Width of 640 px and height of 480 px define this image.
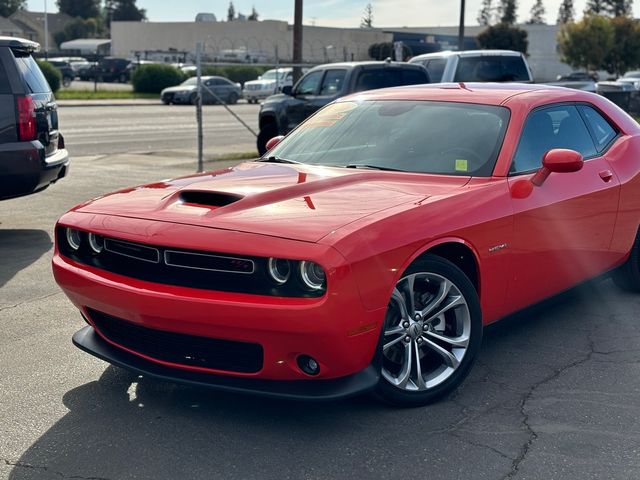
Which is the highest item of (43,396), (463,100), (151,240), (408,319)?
(463,100)

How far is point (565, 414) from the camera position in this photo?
4.36 meters

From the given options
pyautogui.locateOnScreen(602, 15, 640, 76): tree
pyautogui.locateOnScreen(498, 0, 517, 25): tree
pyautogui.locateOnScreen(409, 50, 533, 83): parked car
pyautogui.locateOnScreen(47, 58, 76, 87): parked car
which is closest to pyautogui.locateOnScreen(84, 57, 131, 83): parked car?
pyautogui.locateOnScreen(47, 58, 76, 87): parked car

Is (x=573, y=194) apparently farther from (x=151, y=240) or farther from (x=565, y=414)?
(x=151, y=240)

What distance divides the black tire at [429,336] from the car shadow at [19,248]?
3.78 m

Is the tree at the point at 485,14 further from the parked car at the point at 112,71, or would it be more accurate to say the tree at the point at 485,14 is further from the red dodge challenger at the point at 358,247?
the red dodge challenger at the point at 358,247

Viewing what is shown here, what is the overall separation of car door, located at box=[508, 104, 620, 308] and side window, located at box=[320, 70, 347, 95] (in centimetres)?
916

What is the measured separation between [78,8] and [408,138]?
161m

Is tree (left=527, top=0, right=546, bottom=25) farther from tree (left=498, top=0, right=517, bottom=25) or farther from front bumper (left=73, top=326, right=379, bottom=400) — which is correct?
front bumper (left=73, top=326, right=379, bottom=400)

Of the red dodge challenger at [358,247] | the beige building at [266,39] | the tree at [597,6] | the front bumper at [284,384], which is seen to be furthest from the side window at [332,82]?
the tree at [597,6]

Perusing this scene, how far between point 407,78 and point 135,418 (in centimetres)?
1180

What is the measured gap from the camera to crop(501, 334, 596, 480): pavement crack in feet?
12.4

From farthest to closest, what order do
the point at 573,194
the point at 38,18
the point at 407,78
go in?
the point at 38,18
the point at 407,78
the point at 573,194

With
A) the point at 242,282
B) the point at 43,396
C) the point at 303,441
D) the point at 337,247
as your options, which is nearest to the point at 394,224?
the point at 337,247

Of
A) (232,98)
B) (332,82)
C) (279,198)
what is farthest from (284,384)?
(232,98)
